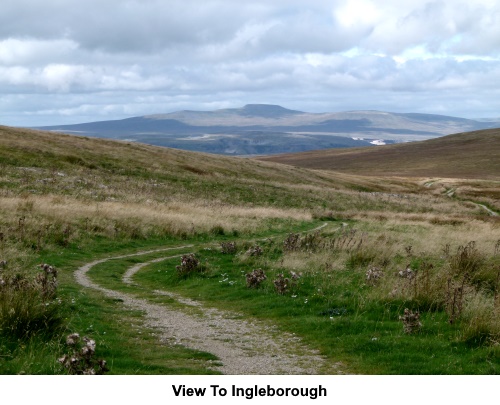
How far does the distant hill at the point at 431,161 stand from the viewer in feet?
467

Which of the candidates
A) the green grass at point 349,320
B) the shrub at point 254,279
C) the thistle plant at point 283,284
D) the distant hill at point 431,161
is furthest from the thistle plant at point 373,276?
the distant hill at point 431,161

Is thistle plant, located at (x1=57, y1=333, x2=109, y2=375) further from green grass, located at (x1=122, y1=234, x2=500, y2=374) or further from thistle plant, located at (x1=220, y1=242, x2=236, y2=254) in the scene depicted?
thistle plant, located at (x1=220, y1=242, x2=236, y2=254)

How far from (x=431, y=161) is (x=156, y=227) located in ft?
484

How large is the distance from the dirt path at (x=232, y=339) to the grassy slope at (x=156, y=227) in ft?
1.26

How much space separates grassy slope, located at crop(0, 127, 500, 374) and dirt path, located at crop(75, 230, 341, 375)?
0.38 metres

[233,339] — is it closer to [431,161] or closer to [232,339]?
[232,339]

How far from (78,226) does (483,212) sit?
51.4 m

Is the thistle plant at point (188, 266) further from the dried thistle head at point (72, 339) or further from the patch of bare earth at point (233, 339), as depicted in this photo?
the dried thistle head at point (72, 339)

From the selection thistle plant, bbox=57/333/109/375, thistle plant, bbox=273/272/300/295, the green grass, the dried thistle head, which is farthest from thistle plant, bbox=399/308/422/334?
the dried thistle head

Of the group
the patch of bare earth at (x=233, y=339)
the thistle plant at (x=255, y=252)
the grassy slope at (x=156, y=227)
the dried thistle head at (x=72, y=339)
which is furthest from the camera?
the thistle plant at (x=255, y=252)

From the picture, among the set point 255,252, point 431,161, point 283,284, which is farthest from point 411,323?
point 431,161

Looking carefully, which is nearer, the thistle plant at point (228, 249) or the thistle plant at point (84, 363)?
the thistle plant at point (84, 363)

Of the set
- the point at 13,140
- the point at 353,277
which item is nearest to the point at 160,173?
the point at 13,140
